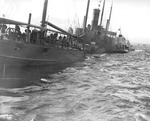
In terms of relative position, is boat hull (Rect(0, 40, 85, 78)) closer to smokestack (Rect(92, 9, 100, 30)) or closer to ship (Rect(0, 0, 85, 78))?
ship (Rect(0, 0, 85, 78))

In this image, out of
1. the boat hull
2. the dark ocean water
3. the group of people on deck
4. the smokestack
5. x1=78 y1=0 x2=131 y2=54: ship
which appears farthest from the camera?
the smokestack

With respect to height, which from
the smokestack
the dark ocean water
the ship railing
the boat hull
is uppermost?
the smokestack

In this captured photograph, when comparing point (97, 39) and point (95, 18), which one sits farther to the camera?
point (95, 18)

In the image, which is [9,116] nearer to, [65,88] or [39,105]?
[39,105]

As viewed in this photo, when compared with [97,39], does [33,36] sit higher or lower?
lower

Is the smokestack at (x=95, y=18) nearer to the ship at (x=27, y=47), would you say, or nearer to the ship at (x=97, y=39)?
the ship at (x=97, y=39)

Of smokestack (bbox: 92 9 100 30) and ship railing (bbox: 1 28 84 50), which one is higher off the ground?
smokestack (bbox: 92 9 100 30)

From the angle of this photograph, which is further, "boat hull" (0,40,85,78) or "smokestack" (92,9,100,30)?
"smokestack" (92,9,100,30)

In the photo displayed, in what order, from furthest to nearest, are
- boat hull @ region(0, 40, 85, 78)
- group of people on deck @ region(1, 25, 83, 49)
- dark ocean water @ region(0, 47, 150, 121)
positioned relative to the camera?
group of people on deck @ region(1, 25, 83, 49)
boat hull @ region(0, 40, 85, 78)
dark ocean water @ region(0, 47, 150, 121)

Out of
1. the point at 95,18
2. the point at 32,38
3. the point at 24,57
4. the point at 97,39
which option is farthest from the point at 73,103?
the point at 95,18

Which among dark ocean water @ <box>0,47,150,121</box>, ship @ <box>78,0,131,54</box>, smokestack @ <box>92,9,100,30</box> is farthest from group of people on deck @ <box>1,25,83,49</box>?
smokestack @ <box>92,9,100,30</box>

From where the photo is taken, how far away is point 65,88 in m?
12.0

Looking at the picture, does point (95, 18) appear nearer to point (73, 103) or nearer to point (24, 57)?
point (24, 57)

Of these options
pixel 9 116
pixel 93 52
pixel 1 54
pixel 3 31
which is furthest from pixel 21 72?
pixel 93 52
